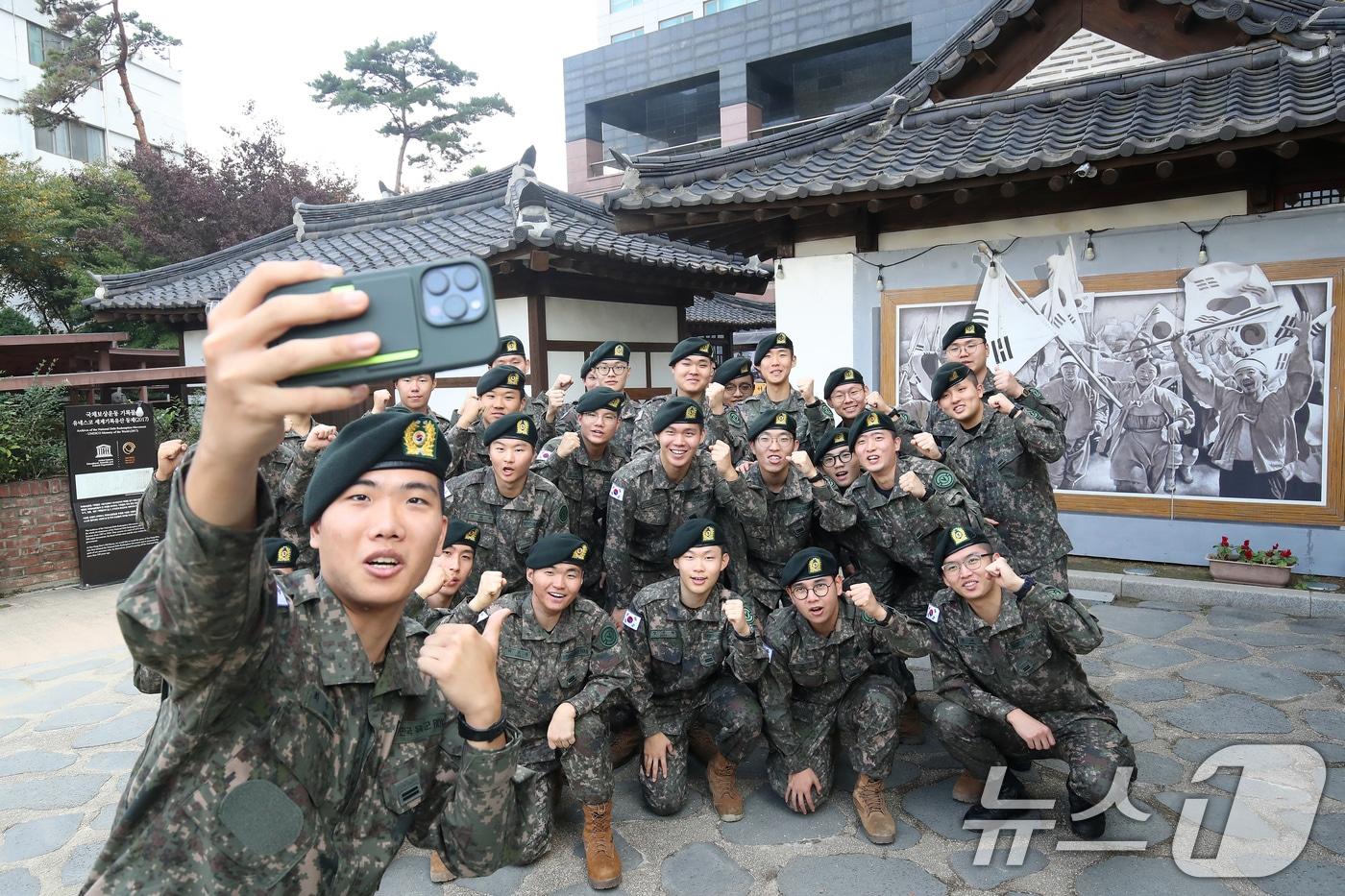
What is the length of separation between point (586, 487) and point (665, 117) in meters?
31.4

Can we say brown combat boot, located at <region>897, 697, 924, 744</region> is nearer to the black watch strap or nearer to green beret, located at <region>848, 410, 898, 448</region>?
green beret, located at <region>848, 410, 898, 448</region>

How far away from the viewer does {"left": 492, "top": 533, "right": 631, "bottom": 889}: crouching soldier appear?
13.2 ft

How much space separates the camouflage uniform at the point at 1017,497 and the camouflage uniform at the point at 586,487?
255 cm

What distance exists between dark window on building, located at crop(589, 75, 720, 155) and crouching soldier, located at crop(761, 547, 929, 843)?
29.2 m

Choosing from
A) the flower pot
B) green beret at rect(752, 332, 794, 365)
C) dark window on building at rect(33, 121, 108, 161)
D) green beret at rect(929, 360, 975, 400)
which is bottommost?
the flower pot

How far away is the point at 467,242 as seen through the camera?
37.5 feet

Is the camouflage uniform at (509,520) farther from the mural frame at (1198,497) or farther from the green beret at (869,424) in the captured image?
the mural frame at (1198,497)

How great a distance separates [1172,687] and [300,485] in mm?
6035

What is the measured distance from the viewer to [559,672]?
4207 mm

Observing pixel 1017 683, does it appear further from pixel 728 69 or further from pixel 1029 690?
pixel 728 69

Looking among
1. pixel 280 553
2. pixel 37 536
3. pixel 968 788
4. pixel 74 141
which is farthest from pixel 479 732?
pixel 74 141

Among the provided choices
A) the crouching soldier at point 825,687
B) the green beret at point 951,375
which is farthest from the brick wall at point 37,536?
the green beret at point 951,375

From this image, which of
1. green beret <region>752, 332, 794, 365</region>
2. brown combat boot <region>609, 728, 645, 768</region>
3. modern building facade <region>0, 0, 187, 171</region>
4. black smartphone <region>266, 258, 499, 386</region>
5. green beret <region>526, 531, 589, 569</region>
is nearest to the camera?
black smartphone <region>266, 258, 499, 386</region>

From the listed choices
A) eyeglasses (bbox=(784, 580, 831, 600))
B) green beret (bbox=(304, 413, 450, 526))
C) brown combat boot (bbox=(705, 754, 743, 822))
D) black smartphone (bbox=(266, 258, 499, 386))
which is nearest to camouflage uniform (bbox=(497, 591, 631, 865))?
brown combat boot (bbox=(705, 754, 743, 822))
